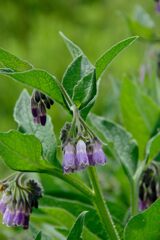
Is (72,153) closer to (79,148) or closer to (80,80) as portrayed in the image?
(79,148)

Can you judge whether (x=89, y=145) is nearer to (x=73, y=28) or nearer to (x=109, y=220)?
(x=109, y=220)

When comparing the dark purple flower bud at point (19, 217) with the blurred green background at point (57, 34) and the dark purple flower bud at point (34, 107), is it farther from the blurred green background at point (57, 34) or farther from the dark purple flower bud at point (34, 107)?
the blurred green background at point (57, 34)

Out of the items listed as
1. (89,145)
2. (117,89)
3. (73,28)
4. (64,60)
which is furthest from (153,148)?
(73,28)

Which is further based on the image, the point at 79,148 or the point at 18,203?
the point at 18,203

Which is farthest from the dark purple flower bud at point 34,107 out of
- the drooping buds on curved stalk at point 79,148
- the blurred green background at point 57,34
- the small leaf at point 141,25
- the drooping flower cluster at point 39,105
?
the blurred green background at point 57,34

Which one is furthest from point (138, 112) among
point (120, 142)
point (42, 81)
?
point (42, 81)

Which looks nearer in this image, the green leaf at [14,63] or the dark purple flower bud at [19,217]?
the green leaf at [14,63]

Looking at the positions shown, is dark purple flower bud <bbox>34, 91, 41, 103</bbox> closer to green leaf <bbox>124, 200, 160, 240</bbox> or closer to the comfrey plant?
the comfrey plant
